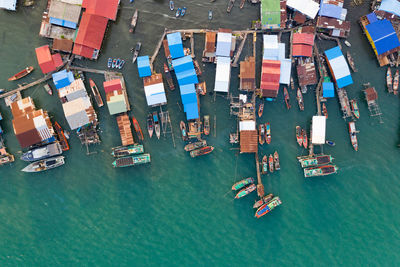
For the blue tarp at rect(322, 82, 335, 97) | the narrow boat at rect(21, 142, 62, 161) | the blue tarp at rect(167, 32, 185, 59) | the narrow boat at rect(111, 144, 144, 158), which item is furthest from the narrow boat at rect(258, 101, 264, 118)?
the narrow boat at rect(21, 142, 62, 161)

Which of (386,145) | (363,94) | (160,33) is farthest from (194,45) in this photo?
(386,145)

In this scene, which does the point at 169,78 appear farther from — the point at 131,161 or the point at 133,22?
the point at 131,161

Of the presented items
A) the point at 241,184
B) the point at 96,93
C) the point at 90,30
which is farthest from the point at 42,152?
the point at 241,184

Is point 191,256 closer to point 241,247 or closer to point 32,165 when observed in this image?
point 241,247

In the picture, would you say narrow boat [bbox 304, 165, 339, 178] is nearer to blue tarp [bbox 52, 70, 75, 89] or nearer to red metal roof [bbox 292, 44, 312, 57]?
red metal roof [bbox 292, 44, 312, 57]

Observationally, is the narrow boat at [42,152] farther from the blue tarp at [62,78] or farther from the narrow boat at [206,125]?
the narrow boat at [206,125]
